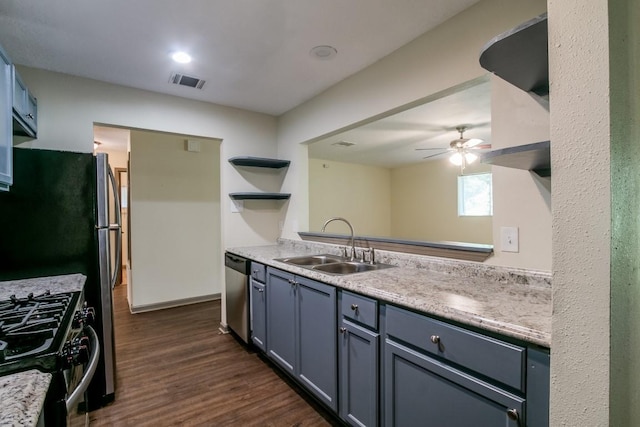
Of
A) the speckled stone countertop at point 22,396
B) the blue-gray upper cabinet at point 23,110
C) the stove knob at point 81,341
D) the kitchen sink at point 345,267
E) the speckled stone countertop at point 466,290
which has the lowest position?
the stove knob at point 81,341

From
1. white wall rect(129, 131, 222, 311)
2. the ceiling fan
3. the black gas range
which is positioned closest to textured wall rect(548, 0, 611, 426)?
the black gas range

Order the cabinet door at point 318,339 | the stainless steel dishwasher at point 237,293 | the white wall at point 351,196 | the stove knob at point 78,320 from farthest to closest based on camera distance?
the white wall at point 351,196 → the stainless steel dishwasher at point 237,293 → the cabinet door at point 318,339 → the stove knob at point 78,320

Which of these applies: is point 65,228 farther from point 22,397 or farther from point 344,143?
point 344,143

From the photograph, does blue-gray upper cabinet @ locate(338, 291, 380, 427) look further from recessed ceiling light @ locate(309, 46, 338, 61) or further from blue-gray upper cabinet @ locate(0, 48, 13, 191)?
blue-gray upper cabinet @ locate(0, 48, 13, 191)

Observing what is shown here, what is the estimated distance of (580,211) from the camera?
688 millimetres

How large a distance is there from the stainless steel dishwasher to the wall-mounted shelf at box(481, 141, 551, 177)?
2125 mm

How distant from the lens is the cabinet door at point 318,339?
1750 mm

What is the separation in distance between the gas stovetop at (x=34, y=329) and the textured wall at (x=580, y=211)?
1.30 metres

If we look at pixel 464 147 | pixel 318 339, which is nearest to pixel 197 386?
pixel 318 339

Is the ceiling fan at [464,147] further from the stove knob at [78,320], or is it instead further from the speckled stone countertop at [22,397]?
the speckled stone countertop at [22,397]

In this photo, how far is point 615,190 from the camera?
66 centimetres

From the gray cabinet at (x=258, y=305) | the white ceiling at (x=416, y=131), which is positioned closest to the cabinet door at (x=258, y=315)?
the gray cabinet at (x=258, y=305)

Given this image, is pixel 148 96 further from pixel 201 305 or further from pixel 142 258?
pixel 201 305

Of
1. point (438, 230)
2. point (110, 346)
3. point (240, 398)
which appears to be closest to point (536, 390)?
point (240, 398)
